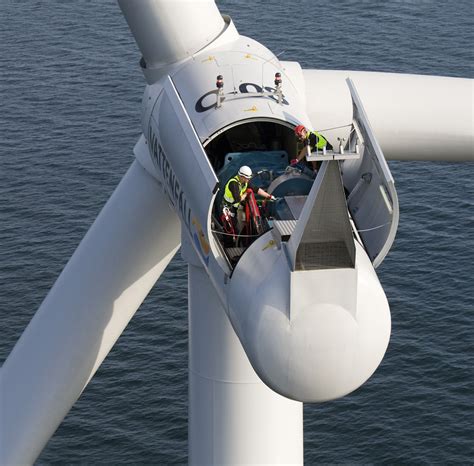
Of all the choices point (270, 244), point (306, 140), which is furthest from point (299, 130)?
point (270, 244)

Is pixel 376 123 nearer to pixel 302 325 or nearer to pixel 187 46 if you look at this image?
pixel 187 46

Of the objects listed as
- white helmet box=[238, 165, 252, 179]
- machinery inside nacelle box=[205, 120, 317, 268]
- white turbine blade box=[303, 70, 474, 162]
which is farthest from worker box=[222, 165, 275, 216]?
white turbine blade box=[303, 70, 474, 162]

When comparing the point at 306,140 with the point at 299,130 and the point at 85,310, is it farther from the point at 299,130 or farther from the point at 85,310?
the point at 85,310

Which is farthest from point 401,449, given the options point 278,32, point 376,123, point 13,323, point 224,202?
point 278,32

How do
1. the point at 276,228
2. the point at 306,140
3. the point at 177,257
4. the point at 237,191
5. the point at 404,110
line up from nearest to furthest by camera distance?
the point at 276,228
the point at 237,191
the point at 306,140
the point at 404,110
the point at 177,257

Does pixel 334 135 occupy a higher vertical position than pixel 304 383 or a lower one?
higher

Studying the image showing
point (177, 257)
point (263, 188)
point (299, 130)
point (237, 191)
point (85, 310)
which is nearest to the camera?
point (237, 191)

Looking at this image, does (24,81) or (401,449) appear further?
(24,81)

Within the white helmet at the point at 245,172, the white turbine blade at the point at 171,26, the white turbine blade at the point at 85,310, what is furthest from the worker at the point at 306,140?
the white turbine blade at the point at 85,310
